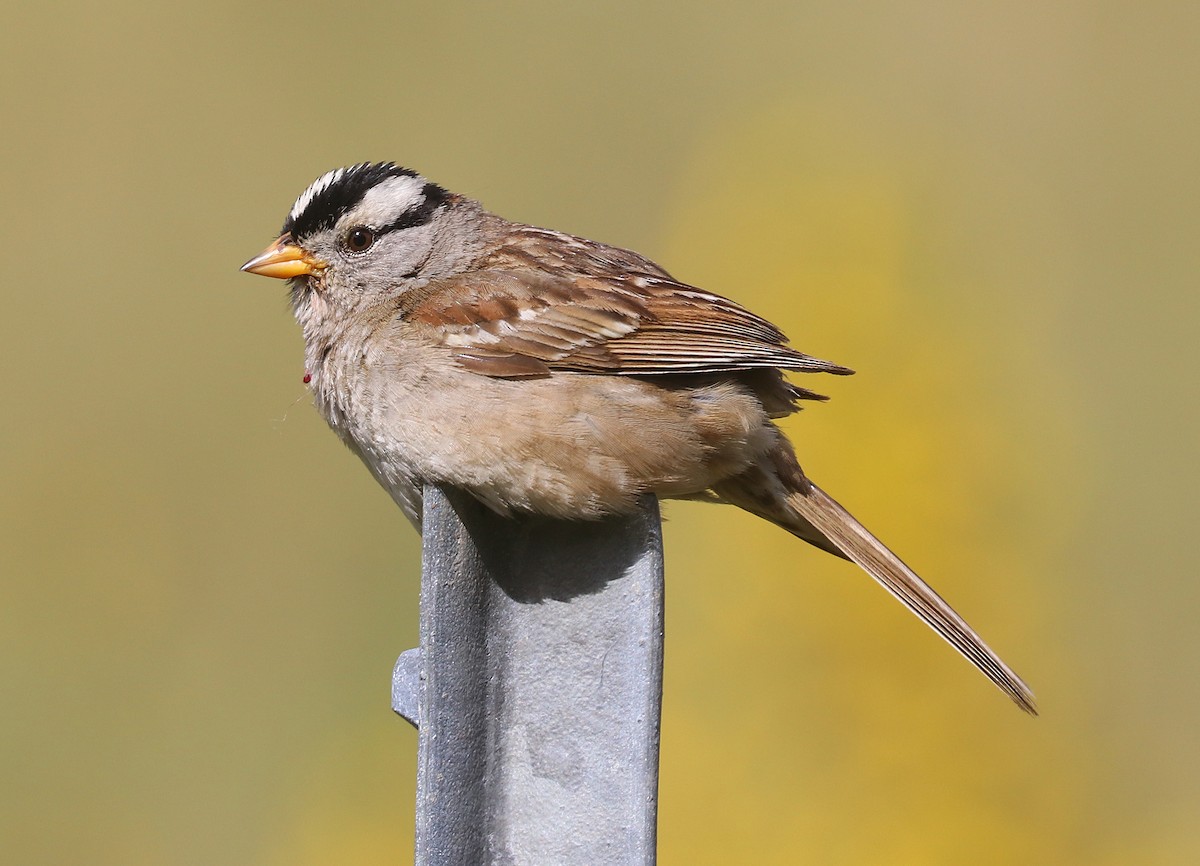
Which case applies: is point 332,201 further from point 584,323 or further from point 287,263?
point 584,323

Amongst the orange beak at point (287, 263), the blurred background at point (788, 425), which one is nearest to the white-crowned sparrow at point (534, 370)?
the orange beak at point (287, 263)

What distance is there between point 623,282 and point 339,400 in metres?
0.64

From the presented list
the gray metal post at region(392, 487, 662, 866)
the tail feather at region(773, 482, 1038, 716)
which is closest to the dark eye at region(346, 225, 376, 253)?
the tail feather at region(773, 482, 1038, 716)

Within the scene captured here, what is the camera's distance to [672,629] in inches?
175

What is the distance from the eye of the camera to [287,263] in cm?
300

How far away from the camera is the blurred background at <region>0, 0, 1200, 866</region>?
4133mm

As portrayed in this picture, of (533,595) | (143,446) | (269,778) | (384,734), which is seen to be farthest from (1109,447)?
(533,595)

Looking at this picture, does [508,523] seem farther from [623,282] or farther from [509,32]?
[509,32]

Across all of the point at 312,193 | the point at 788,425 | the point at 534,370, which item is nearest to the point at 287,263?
the point at 312,193

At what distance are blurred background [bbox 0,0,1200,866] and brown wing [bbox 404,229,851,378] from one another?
0.57 meters

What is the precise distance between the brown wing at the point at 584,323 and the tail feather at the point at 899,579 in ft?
1.37

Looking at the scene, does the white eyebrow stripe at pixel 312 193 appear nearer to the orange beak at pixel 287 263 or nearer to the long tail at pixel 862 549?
the orange beak at pixel 287 263

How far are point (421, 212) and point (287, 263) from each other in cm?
31

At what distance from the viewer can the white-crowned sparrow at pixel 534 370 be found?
100 inches
